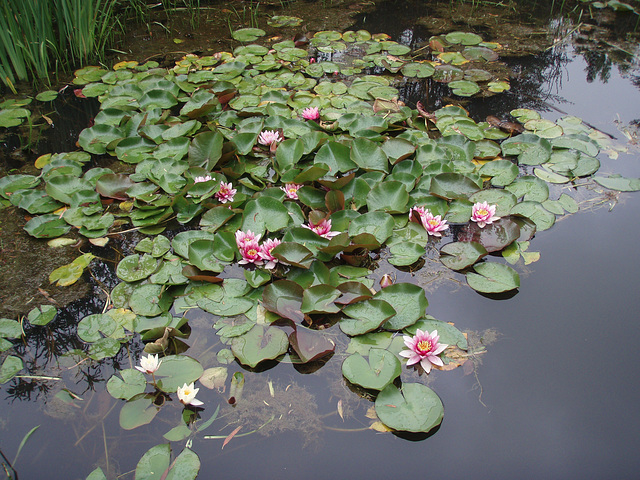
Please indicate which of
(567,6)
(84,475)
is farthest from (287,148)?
(567,6)

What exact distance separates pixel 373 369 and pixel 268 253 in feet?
2.47

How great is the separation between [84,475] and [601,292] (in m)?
2.26

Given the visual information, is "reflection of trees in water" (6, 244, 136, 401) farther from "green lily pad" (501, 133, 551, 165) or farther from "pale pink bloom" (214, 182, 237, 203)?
"green lily pad" (501, 133, 551, 165)

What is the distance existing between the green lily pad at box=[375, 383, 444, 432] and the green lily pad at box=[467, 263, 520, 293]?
0.64 metres

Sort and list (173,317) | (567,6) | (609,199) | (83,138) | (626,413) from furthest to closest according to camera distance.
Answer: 1. (567,6)
2. (83,138)
3. (609,199)
4. (173,317)
5. (626,413)

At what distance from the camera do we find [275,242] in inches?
85.4

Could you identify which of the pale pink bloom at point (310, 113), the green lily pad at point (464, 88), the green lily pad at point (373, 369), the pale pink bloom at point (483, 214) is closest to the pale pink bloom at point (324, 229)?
the green lily pad at point (373, 369)

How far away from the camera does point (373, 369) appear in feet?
5.72

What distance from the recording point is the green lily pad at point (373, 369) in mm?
1695

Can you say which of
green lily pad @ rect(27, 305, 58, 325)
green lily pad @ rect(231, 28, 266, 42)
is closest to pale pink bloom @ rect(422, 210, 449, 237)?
green lily pad @ rect(27, 305, 58, 325)

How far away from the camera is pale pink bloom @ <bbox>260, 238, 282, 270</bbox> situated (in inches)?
84.0

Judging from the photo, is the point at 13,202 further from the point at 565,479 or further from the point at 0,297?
the point at 565,479

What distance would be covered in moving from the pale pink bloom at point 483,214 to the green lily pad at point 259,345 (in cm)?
121

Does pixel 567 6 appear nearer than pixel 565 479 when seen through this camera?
No
